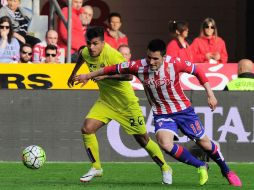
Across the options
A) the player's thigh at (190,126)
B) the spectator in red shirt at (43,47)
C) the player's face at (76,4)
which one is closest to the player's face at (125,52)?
the spectator in red shirt at (43,47)

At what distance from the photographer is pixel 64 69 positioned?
1638cm

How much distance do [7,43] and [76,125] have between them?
1.92m

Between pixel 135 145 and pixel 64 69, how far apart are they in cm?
161

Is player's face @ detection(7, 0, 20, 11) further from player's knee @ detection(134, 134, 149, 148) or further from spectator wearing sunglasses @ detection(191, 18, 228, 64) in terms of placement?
player's knee @ detection(134, 134, 149, 148)

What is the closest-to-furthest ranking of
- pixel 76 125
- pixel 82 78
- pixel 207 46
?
pixel 82 78 < pixel 76 125 < pixel 207 46

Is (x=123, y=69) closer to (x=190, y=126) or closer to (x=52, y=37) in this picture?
(x=190, y=126)

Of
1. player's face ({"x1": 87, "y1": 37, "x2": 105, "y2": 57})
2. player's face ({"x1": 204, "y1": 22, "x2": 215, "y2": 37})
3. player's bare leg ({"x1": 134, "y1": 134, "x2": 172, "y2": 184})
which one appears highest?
player's face ({"x1": 204, "y1": 22, "x2": 215, "y2": 37})

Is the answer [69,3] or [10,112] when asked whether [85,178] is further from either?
[69,3]

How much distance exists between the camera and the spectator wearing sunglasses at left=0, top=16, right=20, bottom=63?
55.5ft

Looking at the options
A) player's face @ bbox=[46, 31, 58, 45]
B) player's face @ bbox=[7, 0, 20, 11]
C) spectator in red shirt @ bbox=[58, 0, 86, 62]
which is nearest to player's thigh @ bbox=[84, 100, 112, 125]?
player's face @ bbox=[46, 31, 58, 45]

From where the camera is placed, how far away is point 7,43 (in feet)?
55.7

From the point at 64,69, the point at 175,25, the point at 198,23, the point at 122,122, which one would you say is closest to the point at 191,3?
the point at 198,23

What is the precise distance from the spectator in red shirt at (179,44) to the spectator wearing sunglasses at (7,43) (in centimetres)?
263

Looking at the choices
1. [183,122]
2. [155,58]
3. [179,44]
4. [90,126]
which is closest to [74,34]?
[179,44]
